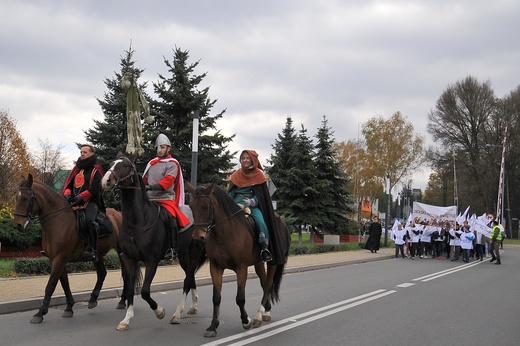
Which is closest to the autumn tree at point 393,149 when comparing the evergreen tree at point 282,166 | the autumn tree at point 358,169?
the autumn tree at point 358,169

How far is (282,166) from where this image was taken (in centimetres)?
3438

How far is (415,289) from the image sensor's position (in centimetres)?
1292

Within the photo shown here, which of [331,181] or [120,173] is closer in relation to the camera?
[120,173]

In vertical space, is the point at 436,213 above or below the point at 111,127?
below

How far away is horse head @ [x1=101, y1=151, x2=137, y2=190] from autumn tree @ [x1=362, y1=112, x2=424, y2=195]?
53.2 metres

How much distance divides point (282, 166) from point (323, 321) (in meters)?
26.3

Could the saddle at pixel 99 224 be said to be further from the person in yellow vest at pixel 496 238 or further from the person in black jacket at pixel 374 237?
the person in black jacket at pixel 374 237

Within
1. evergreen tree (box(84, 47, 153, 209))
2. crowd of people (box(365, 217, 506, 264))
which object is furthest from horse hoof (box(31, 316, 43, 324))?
crowd of people (box(365, 217, 506, 264))

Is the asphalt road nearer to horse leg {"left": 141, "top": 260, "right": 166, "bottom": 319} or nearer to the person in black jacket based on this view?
horse leg {"left": 141, "top": 260, "right": 166, "bottom": 319}

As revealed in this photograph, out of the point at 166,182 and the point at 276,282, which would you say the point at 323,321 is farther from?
the point at 166,182

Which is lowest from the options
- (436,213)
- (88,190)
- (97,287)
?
(97,287)

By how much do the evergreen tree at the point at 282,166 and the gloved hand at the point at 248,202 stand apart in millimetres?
23093

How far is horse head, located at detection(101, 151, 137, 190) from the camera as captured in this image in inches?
261

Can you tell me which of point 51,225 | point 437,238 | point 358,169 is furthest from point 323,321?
point 358,169
